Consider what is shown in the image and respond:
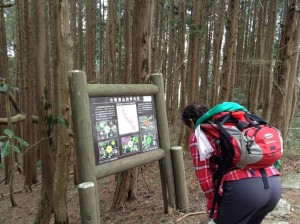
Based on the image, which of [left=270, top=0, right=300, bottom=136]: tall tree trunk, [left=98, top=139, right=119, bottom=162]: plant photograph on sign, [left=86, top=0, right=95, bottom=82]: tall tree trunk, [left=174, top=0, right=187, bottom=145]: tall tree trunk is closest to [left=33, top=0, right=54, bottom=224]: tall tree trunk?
[left=98, top=139, right=119, bottom=162]: plant photograph on sign

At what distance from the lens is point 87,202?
277 centimetres

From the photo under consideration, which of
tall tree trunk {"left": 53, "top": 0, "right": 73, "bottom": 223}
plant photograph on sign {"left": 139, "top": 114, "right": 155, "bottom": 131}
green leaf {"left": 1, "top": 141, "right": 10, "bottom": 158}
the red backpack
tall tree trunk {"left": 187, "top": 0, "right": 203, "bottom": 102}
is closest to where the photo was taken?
green leaf {"left": 1, "top": 141, "right": 10, "bottom": 158}

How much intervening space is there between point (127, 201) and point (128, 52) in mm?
5716

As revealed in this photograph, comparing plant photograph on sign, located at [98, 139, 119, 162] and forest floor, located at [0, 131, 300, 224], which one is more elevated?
plant photograph on sign, located at [98, 139, 119, 162]

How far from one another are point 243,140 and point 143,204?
11.3 ft

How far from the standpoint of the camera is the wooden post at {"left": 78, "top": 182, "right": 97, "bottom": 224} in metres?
2.73

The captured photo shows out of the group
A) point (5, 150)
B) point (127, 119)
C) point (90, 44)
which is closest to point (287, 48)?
point (127, 119)

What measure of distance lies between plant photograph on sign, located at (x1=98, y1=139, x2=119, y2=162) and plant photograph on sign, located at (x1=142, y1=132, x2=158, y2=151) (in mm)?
490

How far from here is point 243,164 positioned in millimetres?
2359

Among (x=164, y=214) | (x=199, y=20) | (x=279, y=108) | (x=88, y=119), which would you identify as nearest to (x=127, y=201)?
(x=164, y=214)

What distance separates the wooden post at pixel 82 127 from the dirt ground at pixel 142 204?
160 cm

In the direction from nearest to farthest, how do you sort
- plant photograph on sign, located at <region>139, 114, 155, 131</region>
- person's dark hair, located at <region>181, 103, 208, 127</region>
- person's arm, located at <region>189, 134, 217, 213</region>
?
person's arm, located at <region>189, 134, 217, 213</region>, person's dark hair, located at <region>181, 103, 208, 127</region>, plant photograph on sign, located at <region>139, 114, 155, 131</region>

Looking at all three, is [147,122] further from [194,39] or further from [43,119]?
[194,39]

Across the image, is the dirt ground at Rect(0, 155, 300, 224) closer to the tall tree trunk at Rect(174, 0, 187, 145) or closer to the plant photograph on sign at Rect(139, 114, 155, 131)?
the tall tree trunk at Rect(174, 0, 187, 145)
